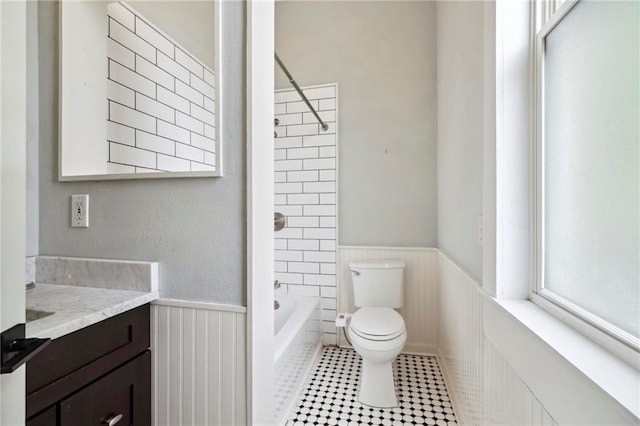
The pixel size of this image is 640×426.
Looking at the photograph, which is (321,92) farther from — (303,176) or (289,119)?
(303,176)

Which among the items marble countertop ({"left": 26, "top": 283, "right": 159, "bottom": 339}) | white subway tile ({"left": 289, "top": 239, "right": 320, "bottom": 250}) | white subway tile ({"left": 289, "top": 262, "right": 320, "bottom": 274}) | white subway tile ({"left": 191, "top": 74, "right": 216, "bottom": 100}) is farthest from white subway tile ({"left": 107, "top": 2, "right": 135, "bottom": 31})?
white subway tile ({"left": 289, "top": 262, "right": 320, "bottom": 274})

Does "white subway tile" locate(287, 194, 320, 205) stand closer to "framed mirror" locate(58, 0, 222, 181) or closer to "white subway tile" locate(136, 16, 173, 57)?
"framed mirror" locate(58, 0, 222, 181)

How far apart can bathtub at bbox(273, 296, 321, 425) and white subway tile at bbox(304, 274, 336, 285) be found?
13 centimetres

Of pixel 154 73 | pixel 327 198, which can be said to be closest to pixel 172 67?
pixel 154 73

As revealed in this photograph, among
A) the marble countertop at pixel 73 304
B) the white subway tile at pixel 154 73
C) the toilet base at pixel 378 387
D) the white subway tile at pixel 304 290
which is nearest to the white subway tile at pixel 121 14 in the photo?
the white subway tile at pixel 154 73

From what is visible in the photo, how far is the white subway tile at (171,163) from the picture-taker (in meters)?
1.21

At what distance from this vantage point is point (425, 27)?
2199 mm

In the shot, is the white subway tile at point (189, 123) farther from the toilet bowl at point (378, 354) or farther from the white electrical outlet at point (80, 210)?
the toilet bowl at point (378, 354)

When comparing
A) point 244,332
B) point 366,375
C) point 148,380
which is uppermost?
point 244,332

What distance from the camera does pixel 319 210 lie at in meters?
2.33

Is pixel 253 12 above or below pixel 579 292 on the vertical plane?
above

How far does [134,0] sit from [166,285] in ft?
3.92

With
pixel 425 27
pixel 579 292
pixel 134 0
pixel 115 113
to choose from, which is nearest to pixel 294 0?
pixel 425 27

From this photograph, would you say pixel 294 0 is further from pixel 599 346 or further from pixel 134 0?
pixel 599 346
